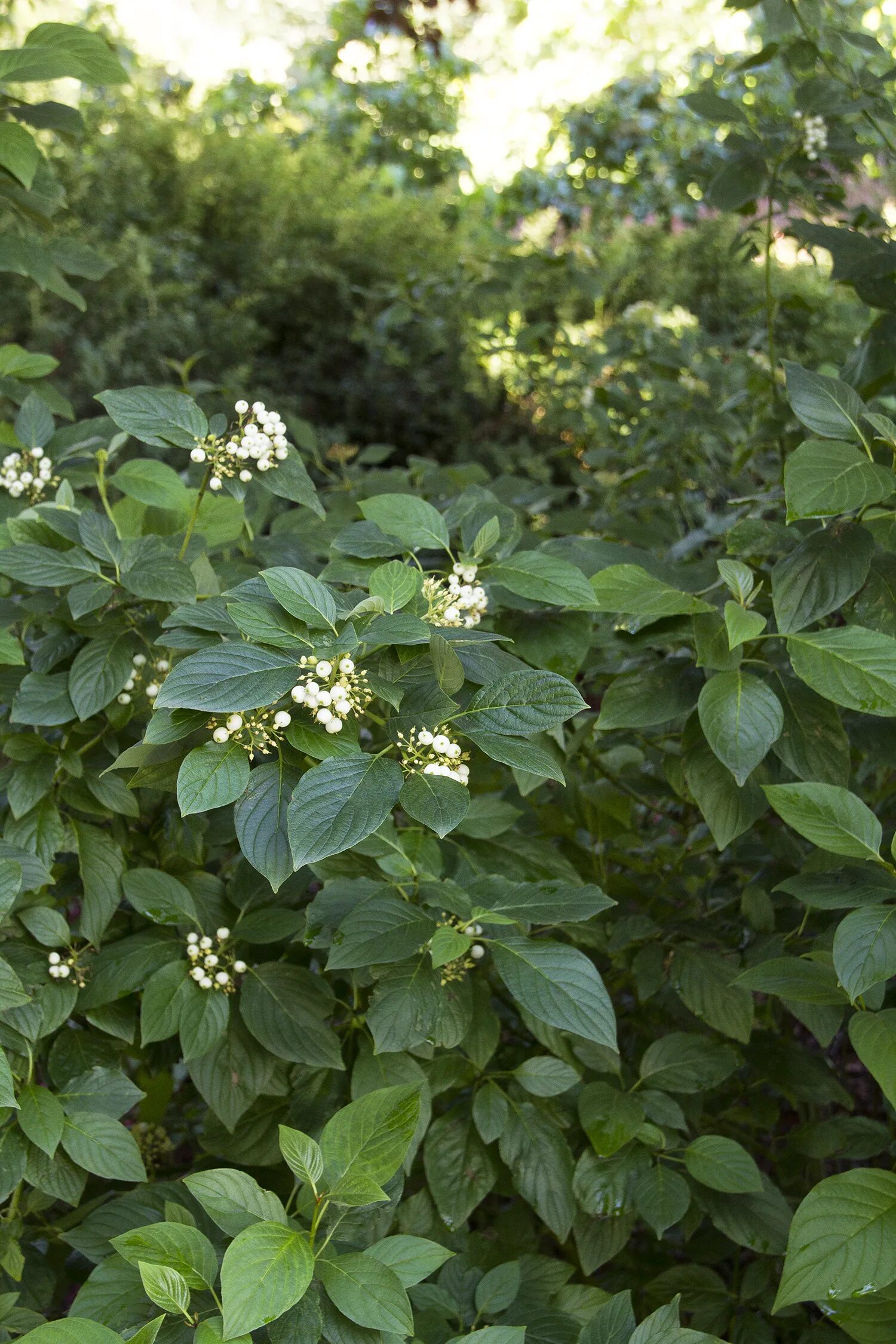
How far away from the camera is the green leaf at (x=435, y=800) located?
2.62ft

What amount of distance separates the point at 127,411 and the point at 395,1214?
0.91 metres

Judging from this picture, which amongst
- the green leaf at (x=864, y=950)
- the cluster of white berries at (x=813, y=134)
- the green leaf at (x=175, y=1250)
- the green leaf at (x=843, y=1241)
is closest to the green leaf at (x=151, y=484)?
the green leaf at (x=175, y=1250)

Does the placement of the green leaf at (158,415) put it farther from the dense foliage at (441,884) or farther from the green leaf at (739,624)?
the green leaf at (739,624)

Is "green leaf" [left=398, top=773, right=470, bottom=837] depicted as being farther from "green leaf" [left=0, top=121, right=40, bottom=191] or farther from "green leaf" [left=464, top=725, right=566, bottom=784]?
"green leaf" [left=0, top=121, right=40, bottom=191]

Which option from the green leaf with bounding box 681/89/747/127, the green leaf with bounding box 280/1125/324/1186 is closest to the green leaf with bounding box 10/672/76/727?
the green leaf with bounding box 280/1125/324/1186

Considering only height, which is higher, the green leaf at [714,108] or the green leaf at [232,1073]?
the green leaf at [714,108]

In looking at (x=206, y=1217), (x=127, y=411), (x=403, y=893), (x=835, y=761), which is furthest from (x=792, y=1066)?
(x=127, y=411)

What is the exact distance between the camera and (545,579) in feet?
3.58

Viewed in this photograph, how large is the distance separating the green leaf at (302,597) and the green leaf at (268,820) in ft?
0.41

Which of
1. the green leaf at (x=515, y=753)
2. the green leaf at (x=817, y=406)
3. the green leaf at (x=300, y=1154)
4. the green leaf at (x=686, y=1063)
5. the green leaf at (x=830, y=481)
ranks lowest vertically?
the green leaf at (x=686, y=1063)

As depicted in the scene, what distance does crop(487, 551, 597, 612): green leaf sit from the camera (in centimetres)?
107

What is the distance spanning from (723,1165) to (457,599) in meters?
0.70

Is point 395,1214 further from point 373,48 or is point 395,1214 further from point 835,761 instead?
point 373,48

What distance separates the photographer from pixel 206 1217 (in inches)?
42.7
